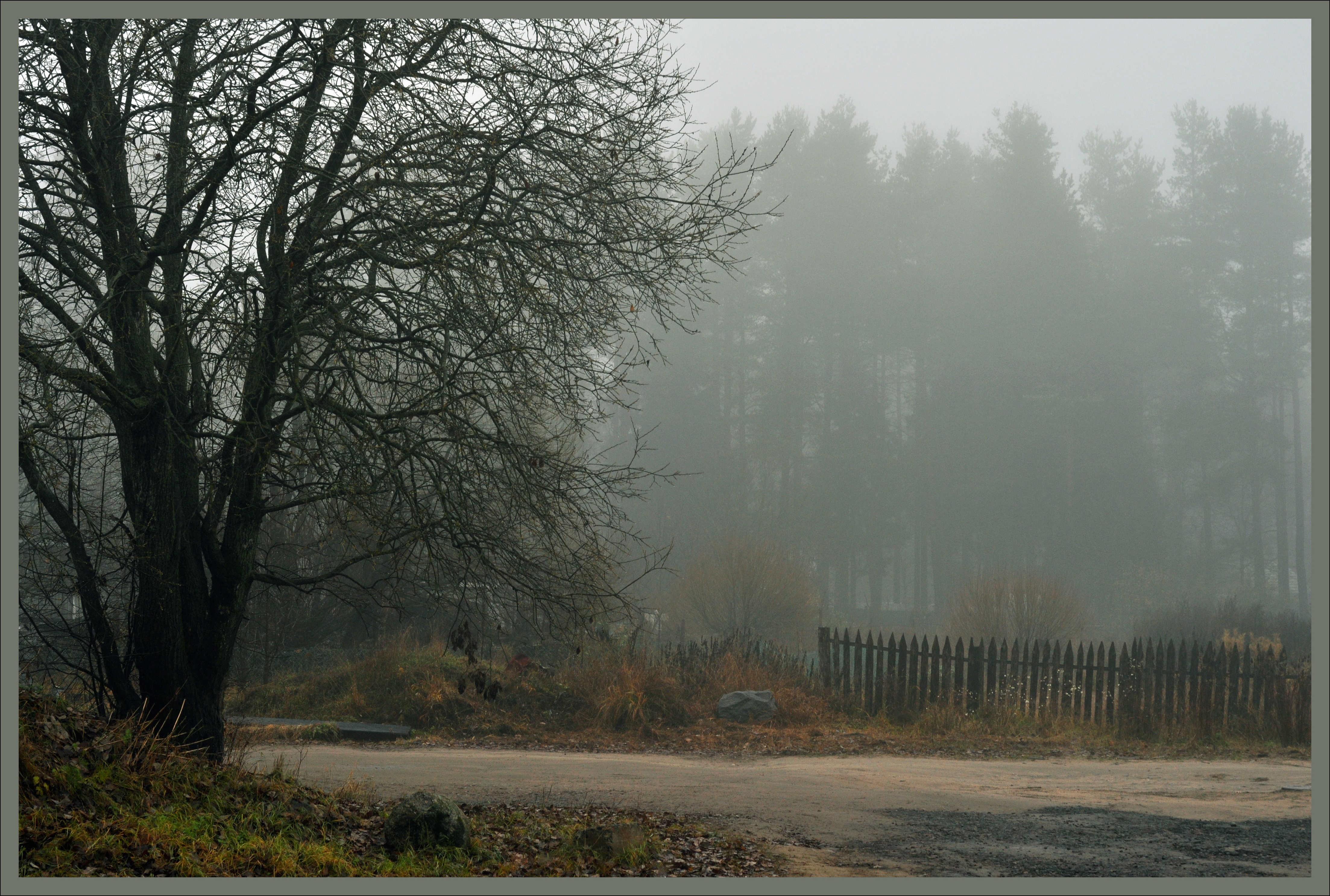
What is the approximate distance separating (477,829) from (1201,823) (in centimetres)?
559

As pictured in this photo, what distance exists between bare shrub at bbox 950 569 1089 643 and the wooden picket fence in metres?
3.89

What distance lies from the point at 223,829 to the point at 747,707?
946cm

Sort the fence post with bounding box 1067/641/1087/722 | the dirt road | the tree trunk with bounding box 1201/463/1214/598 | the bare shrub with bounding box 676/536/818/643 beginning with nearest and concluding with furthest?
the dirt road
the fence post with bounding box 1067/641/1087/722
the bare shrub with bounding box 676/536/818/643
the tree trunk with bounding box 1201/463/1214/598

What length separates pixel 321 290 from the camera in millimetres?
5910

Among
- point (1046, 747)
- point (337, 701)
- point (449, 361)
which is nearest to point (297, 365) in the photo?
point (449, 361)

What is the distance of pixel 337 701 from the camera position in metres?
13.9

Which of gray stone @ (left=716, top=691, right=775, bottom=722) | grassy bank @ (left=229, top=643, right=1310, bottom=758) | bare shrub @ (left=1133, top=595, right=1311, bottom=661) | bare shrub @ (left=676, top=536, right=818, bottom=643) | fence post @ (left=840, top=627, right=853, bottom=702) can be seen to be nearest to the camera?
grassy bank @ (left=229, top=643, right=1310, bottom=758)

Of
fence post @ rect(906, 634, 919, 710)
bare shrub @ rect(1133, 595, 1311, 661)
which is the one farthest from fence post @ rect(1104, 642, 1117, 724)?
bare shrub @ rect(1133, 595, 1311, 661)

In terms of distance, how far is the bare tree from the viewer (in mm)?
5680

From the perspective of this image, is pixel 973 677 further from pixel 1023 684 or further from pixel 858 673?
pixel 858 673

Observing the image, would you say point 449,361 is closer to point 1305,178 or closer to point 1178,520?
point 1305,178

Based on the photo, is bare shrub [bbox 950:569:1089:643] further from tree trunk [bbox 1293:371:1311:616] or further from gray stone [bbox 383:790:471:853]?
gray stone [bbox 383:790:471:853]

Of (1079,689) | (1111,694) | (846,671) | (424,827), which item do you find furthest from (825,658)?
(424,827)

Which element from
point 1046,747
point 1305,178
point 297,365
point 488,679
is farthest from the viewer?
point 1305,178
